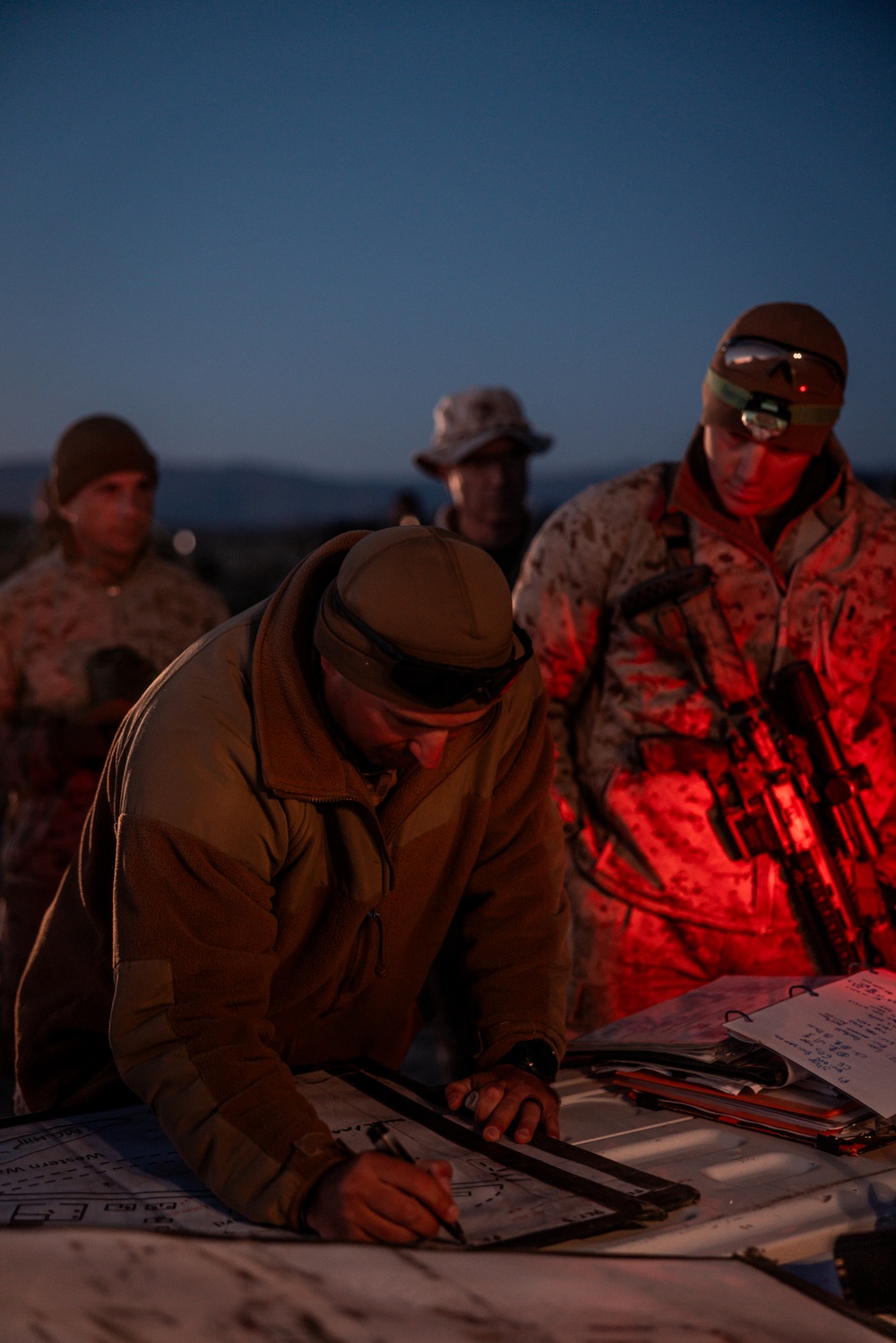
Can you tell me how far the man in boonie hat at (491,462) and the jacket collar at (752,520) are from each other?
157cm

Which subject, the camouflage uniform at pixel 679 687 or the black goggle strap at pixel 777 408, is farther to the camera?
the camouflage uniform at pixel 679 687

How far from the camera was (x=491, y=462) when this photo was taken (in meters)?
4.56

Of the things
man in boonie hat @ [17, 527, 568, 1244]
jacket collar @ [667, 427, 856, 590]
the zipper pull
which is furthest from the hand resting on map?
jacket collar @ [667, 427, 856, 590]

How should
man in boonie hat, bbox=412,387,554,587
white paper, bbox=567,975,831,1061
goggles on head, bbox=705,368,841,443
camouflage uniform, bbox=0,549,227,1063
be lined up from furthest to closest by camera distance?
man in boonie hat, bbox=412,387,554,587 → camouflage uniform, bbox=0,549,227,1063 → goggles on head, bbox=705,368,841,443 → white paper, bbox=567,975,831,1061

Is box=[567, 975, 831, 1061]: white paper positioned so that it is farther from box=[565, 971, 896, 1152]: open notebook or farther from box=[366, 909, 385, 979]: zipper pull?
box=[366, 909, 385, 979]: zipper pull

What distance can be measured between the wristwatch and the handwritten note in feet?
1.01

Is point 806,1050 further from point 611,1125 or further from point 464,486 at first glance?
point 464,486

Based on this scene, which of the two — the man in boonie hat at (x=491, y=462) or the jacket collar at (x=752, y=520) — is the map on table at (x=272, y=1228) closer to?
the jacket collar at (x=752, y=520)

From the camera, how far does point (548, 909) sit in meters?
2.25

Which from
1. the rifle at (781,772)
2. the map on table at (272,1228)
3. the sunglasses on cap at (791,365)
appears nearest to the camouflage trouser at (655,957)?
the rifle at (781,772)

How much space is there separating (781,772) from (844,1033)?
78cm

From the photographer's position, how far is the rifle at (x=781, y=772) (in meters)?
2.79

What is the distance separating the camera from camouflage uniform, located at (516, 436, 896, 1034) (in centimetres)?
288

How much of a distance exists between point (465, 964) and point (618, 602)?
990 millimetres
